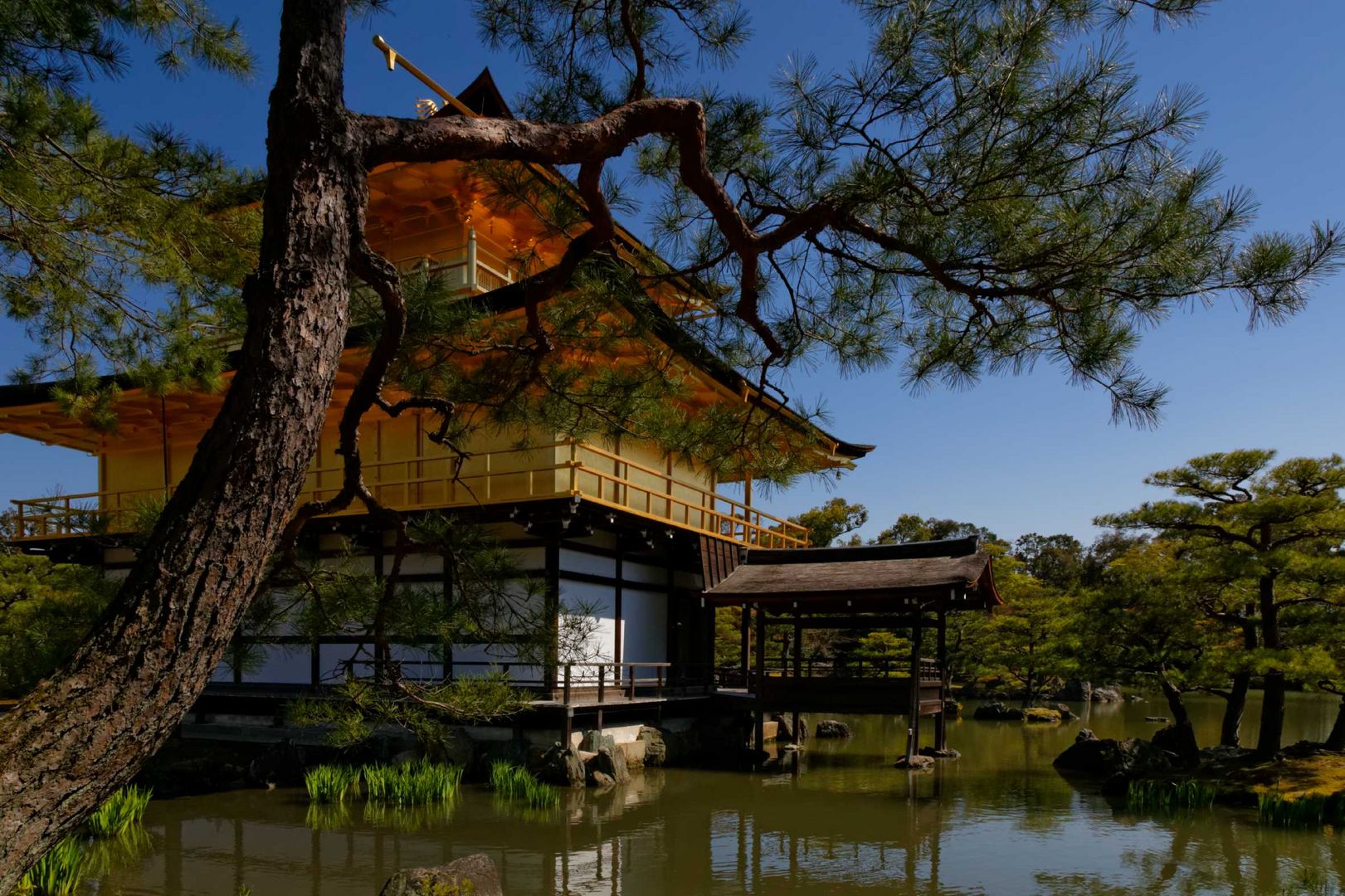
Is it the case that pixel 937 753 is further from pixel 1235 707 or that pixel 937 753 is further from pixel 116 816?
pixel 116 816

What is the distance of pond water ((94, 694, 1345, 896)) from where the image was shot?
24.3 ft

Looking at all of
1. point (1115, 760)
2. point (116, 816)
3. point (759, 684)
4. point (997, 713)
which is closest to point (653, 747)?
point (759, 684)

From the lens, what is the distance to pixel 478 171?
4.60 metres

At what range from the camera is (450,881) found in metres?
5.92

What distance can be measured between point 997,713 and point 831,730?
6.38 m

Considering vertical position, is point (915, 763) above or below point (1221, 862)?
below

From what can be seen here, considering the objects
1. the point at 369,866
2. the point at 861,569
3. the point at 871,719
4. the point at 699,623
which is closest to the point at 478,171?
the point at 369,866

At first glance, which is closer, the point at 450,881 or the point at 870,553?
the point at 450,881

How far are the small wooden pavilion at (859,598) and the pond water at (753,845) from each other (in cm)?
121

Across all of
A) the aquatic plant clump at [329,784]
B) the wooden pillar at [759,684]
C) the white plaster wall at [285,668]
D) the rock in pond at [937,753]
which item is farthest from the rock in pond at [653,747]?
the white plaster wall at [285,668]

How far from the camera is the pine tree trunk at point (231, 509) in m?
1.92

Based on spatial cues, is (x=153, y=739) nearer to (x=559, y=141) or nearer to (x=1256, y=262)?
(x=559, y=141)

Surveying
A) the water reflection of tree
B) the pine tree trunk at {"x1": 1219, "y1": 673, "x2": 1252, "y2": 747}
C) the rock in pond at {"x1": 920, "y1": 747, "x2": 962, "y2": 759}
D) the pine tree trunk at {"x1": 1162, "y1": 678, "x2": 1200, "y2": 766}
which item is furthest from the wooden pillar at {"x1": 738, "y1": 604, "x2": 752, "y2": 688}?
the water reflection of tree

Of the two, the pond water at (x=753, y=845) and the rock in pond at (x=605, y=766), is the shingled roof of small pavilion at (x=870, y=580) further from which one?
the rock in pond at (x=605, y=766)
